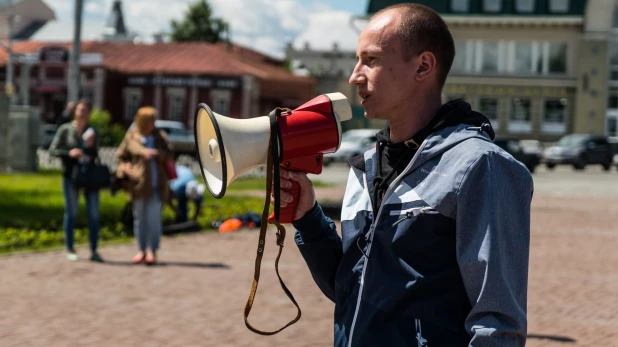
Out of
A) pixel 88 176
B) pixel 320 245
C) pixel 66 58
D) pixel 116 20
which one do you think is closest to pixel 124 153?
pixel 88 176

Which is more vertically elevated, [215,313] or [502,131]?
[215,313]

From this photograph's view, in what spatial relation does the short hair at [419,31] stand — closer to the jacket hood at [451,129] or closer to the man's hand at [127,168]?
the jacket hood at [451,129]

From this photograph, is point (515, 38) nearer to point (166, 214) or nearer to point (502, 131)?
point (502, 131)

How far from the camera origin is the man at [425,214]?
8.00 feet

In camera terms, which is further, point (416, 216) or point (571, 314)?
point (571, 314)

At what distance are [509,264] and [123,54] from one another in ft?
213

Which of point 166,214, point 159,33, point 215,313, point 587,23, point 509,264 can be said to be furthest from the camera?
point 159,33

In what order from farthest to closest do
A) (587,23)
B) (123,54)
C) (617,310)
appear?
(123,54) < (587,23) < (617,310)

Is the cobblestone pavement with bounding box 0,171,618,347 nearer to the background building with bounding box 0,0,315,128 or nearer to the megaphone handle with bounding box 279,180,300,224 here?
the megaphone handle with bounding box 279,180,300,224

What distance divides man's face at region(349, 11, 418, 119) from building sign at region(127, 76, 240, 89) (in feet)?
195

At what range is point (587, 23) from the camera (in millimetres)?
60500

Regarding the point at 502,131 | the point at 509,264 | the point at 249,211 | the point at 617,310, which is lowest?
the point at 502,131

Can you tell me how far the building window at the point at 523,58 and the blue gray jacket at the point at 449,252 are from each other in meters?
60.0

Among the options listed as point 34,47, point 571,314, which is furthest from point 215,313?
point 34,47
